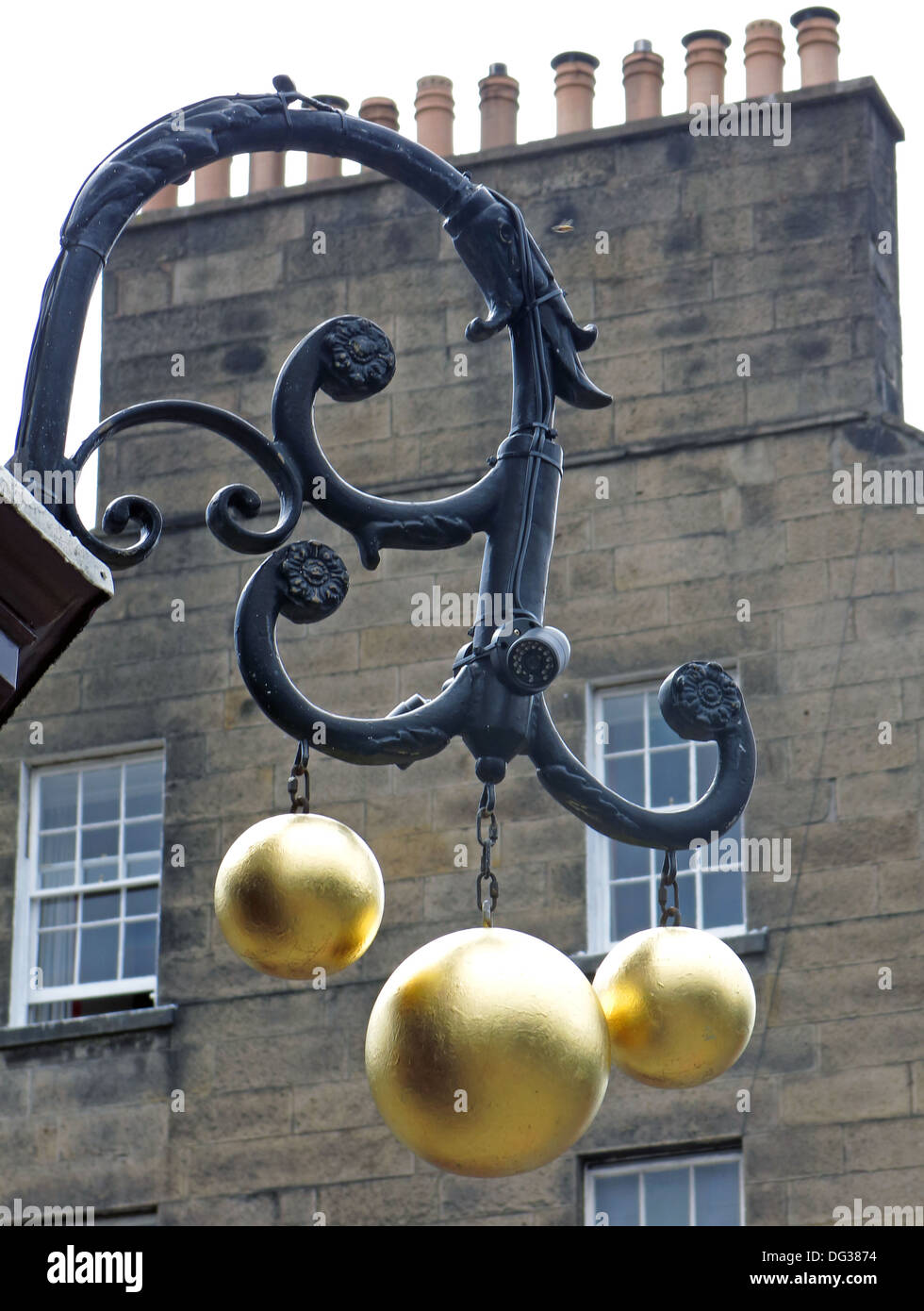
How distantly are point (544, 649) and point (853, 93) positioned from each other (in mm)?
12978

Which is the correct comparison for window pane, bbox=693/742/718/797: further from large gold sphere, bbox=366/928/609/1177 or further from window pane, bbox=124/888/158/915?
large gold sphere, bbox=366/928/609/1177

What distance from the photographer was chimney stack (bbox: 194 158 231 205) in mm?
18719

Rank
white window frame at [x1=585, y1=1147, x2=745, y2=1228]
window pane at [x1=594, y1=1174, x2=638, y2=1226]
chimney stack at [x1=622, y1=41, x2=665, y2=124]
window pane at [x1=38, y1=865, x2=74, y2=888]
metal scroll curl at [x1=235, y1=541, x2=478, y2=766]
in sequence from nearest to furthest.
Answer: metal scroll curl at [x1=235, y1=541, x2=478, y2=766], white window frame at [x1=585, y1=1147, x2=745, y2=1228], window pane at [x1=594, y1=1174, x2=638, y2=1226], window pane at [x1=38, y1=865, x2=74, y2=888], chimney stack at [x1=622, y1=41, x2=665, y2=124]

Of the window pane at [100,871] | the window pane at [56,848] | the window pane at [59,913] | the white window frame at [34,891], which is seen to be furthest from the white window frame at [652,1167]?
the window pane at [56,848]

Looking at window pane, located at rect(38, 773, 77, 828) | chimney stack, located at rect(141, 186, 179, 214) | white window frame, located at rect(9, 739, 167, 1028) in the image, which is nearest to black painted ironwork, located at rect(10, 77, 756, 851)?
white window frame, located at rect(9, 739, 167, 1028)

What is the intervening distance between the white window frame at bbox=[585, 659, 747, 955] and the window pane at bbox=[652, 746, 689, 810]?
2.8 inches

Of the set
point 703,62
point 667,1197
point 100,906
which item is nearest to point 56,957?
point 100,906

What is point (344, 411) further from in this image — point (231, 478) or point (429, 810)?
point (429, 810)

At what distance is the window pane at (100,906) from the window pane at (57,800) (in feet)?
1.82

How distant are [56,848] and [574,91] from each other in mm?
6150

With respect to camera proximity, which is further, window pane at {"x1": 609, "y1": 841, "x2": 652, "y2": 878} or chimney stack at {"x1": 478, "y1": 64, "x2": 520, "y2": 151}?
chimney stack at {"x1": 478, "y1": 64, "x2": 520, "y2": 151}

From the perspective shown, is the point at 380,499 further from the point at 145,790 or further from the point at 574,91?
the point at 574,91

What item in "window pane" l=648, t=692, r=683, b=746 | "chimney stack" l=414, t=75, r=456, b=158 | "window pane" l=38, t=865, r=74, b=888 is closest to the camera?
"window pane" l=648, t=692, r=683, b=746
